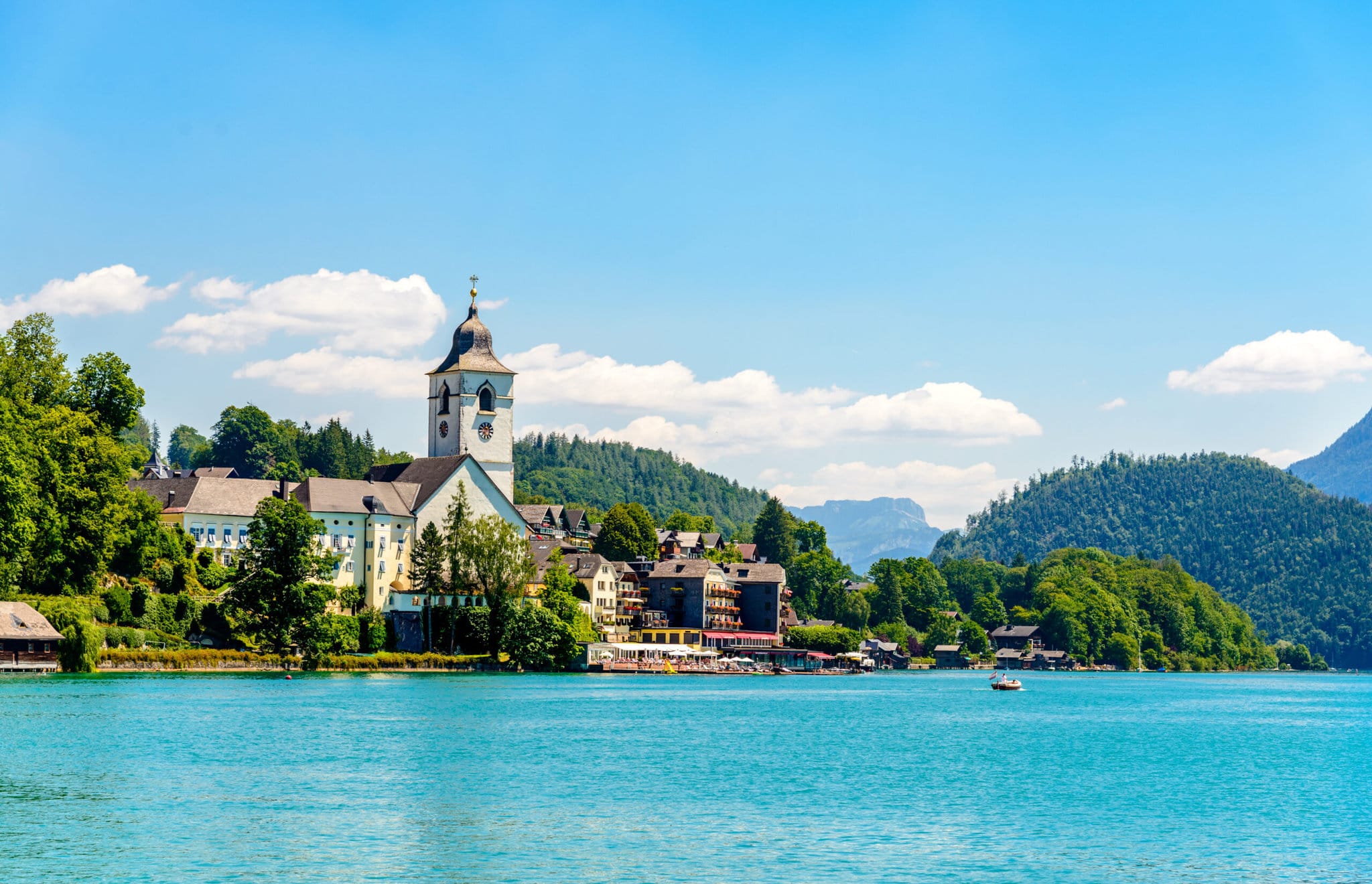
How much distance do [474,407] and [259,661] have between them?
43623 mm

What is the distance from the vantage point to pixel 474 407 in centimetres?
13862

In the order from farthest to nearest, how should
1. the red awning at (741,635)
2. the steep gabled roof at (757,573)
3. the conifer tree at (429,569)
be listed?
the steep gabled roof at (757,573) → the red awning at (741,635) → the conifer tree at (429,569)

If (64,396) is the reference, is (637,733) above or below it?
below

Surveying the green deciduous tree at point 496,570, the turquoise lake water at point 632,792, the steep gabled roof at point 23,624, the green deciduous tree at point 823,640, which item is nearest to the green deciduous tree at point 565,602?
the green deciduous tree at point 496,570

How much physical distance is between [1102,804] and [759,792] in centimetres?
971

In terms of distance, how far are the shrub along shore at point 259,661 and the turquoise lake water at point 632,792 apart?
11157 mm

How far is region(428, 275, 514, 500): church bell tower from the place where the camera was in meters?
138

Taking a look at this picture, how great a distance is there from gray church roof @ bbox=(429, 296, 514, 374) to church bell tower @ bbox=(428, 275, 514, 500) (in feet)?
0.20

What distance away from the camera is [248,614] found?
330 ft

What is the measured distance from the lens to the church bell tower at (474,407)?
13825 cm

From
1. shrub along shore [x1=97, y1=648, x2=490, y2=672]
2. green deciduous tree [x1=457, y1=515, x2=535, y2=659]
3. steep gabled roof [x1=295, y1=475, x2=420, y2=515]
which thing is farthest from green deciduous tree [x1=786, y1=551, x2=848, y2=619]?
shrub along shore [x1=97, y1=648, x2=490, y2=672]

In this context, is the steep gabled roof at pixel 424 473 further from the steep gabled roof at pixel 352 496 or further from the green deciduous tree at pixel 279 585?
the green deciduous tree at pixel 279 585

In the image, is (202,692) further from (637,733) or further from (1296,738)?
(1296,738)

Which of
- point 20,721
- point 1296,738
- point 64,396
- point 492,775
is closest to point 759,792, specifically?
point 492,775
